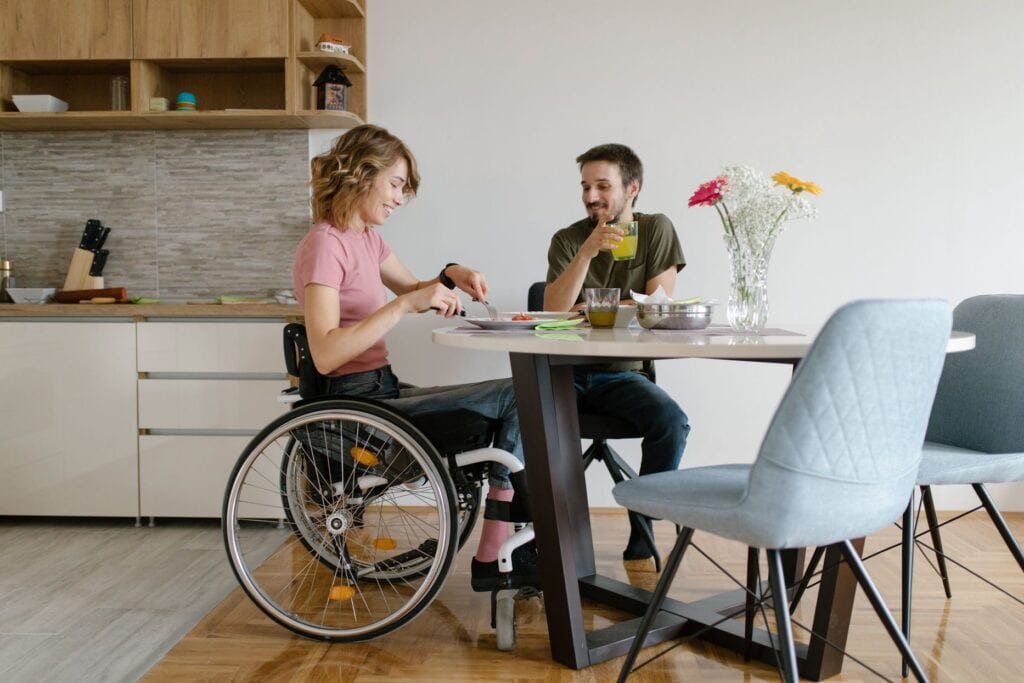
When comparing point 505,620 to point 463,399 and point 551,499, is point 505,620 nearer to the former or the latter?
point 551,499

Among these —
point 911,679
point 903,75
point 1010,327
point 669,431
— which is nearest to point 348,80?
point 669,431

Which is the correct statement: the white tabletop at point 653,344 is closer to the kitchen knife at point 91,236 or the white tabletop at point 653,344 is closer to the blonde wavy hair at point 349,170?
the blonde wavy hair at point 349,170

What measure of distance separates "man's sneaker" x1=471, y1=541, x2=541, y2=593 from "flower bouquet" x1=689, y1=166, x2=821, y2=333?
772mm

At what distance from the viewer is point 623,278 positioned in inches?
118

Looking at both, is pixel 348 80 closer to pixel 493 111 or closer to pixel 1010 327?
pixel 493 111

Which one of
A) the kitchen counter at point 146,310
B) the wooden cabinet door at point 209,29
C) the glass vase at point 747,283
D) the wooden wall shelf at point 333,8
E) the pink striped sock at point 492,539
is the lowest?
the pink striped sock at point 492,539

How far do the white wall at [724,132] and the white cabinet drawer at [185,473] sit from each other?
961 millimetres

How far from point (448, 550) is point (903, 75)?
2635 mm

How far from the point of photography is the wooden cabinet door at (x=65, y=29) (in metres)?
3.45

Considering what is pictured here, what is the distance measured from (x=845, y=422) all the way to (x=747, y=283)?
2.55 feet

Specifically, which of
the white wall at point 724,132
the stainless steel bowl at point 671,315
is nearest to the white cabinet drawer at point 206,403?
the white wall at point 724,132

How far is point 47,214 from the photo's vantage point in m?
3.81

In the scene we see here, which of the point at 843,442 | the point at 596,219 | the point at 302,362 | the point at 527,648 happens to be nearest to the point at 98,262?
the point at 302,362

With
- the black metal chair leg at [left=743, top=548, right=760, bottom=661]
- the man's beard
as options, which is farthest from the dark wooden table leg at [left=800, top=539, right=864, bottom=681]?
the man's beard
